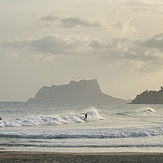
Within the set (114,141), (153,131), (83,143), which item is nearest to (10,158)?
(83,143)

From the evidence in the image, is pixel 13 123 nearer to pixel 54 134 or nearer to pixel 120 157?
pixel 54 134

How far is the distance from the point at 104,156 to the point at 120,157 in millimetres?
824

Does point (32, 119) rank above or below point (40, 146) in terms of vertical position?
above

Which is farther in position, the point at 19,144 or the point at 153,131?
the point at 153,131

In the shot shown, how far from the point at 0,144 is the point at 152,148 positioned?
31.7 feet

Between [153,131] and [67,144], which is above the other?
[153,131]

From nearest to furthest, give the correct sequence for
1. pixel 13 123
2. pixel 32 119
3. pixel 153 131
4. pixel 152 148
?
pixel 152 148 < pixel 153 131 < pixel 13 123 < pixel 32 119

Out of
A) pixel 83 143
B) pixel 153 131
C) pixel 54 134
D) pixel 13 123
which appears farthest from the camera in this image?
pixel 13 123

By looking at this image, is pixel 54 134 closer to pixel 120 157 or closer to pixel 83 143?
pixel 83 143

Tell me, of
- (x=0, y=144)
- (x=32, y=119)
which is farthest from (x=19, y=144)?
(x=32, y=119)

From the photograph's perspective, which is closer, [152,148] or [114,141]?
[152,148]

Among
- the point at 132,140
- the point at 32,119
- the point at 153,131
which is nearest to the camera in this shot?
the point at 132,140

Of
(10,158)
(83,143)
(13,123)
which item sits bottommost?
(10,158)

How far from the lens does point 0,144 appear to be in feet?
91.8
